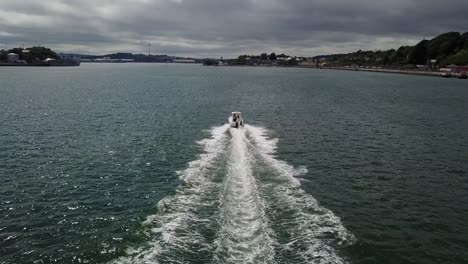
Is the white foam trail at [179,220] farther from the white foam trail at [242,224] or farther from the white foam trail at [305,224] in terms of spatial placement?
the white foam trail at [305,224]

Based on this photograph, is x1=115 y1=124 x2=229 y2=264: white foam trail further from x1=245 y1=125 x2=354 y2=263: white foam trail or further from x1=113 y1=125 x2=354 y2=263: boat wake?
x1=245 y1=125 x2=354 y2=263: white foam trail

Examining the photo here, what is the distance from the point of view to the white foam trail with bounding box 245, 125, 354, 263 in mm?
19703

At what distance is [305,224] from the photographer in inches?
900

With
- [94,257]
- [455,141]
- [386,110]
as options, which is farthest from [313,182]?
[386,110]

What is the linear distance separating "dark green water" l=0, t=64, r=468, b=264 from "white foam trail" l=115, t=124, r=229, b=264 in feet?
0.32

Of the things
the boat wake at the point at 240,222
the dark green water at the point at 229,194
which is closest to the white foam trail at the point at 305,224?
the boat wake at the point at 240,222

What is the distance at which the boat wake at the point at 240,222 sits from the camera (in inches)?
752

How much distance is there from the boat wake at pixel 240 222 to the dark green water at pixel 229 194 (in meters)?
0.09

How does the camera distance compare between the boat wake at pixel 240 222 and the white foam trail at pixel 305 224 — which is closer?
the boat wake at pixel 240 222

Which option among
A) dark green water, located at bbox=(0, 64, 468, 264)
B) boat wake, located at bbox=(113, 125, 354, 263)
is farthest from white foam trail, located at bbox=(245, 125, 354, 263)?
dark green water, located at bbox=(0, 64, 468, 264)

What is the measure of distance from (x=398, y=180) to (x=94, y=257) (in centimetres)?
2392

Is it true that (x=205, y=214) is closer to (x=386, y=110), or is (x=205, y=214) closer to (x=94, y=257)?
(x=94, y=257)

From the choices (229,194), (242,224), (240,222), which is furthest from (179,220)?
(229,194)

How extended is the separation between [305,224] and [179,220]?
7.21m
